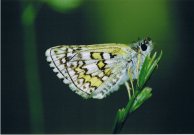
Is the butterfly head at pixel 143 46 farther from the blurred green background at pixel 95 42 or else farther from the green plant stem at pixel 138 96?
the blurred green background at pixel 95 42

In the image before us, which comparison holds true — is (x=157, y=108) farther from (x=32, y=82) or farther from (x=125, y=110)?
(x=125, y=110)

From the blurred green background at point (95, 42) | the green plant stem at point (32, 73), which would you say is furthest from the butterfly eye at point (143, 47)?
the blurred green background at point (95, 42)

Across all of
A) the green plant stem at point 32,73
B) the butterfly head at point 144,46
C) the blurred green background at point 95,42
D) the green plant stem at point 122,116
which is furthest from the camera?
the blurred green background at point 95,42

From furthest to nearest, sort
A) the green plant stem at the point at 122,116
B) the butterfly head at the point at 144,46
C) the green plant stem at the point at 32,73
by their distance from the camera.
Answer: the green plant stem at the point at 32,73 → the butterfly head at the point at 144,46 → the green plant stem at the point at 122,116

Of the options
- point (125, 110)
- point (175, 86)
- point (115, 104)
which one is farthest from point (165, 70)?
point (125, 110)

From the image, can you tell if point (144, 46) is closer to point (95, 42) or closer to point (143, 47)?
point (143, 47)

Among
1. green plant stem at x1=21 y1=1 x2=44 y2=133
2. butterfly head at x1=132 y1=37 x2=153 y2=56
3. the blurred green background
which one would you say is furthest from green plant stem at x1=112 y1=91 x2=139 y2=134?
the blurred green background
